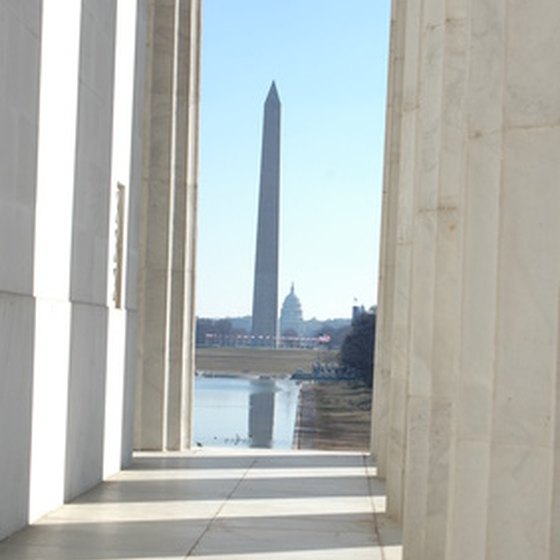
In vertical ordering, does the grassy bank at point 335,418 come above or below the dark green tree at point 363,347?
below

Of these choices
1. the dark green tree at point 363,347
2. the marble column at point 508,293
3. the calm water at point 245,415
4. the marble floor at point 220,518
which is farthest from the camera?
the dark green tree at point 363,347

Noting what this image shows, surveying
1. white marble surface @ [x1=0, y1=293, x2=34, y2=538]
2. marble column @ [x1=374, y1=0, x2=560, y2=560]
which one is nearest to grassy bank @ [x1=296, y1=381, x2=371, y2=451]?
white marble surface @ [x1=0, y1=293, x2=34, y2=538]

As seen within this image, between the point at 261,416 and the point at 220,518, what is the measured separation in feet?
236

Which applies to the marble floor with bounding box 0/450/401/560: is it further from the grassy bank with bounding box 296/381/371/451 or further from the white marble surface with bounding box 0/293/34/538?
the grassy bank with bounding box 296/381/371/451

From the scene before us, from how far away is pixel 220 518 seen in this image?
16594 mm

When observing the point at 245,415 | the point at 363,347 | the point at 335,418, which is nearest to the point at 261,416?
the point at 245,415

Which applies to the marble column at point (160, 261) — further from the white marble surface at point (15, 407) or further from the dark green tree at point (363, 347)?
the dark green tree at point (363, 347)

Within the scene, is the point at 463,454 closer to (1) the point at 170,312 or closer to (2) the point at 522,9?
(2) the point at 522,9

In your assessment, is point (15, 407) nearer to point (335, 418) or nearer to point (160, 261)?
point (160, 261)

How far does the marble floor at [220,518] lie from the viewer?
1390cm

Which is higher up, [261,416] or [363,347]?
[363,347]

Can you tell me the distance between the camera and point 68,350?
17344 millimetres

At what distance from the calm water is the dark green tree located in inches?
293

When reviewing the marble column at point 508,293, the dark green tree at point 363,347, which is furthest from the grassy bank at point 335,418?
the marble column at point 508,293
